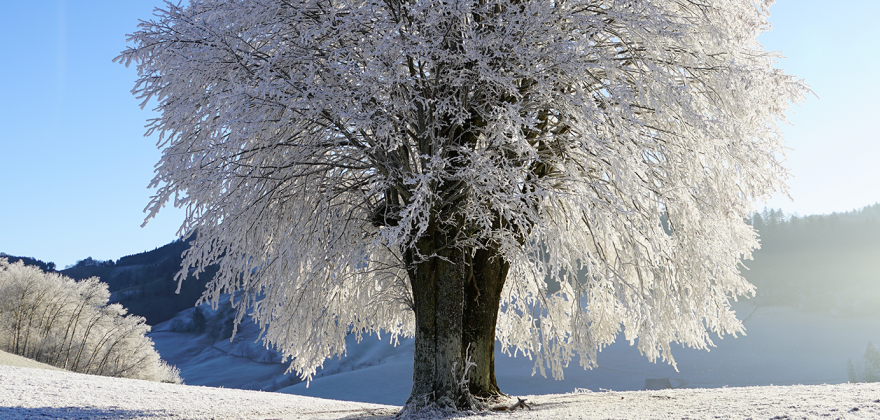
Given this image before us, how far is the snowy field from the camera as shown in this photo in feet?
16.9

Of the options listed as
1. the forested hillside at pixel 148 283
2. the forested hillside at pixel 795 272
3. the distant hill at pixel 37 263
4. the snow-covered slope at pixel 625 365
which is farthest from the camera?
the forested hillside at pixel 148 283

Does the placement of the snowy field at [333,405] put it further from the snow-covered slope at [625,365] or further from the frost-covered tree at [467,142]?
the snow-covered slope at [625,365]

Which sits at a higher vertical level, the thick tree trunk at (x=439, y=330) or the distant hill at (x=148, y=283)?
the distant hill at (x=148, y=283)

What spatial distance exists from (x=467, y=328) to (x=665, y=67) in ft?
14.4

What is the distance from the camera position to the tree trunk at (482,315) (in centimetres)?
748

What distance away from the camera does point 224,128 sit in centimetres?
645

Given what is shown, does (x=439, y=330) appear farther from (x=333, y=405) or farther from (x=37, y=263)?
(x=37, y=263)

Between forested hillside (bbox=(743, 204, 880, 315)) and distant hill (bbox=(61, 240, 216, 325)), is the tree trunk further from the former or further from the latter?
forested hillside (bbox=(743, 204, 880, 315))

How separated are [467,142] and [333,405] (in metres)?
5.81

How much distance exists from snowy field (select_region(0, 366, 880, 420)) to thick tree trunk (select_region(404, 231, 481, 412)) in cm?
61

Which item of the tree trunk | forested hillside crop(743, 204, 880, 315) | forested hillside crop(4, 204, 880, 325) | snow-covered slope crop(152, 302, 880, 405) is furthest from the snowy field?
forested hillside crop(743, 204, 880, 315)

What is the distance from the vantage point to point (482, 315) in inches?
302

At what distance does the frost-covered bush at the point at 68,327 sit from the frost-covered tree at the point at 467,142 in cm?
3168

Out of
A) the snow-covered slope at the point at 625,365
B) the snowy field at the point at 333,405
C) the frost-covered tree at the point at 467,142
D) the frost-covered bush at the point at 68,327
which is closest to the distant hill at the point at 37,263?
the snow-covered slope at the point at 625,365
